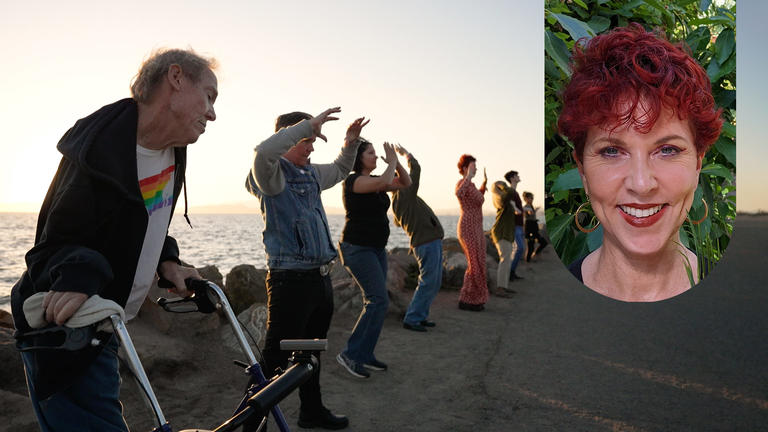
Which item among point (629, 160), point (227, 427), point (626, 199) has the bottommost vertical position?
point (227, 427)

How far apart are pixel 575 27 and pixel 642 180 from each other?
621mm

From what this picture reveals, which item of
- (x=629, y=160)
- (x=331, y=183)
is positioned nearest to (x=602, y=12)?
(x=629, y=160)

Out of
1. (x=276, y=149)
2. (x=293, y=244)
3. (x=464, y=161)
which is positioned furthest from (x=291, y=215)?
(x=464, y=161)

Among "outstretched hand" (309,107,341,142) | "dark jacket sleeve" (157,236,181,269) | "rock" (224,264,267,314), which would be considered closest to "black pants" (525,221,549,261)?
"rock" (224,264,267,314)

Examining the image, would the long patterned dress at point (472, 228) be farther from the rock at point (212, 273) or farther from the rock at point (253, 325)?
the rock at point (212, 273)

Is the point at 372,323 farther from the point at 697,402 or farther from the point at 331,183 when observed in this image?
the point at 697,402

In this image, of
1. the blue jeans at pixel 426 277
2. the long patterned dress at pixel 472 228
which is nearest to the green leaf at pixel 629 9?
the blue jeans at pixel 426 277

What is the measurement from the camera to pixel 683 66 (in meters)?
2.22

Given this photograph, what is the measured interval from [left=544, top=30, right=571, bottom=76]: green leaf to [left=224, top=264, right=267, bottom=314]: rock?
483cm

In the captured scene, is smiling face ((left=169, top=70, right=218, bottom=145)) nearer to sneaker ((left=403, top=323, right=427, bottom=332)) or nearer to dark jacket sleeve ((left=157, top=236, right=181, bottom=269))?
dark jacket sleeve ((left=157, top=236, right=181, bottom=269))

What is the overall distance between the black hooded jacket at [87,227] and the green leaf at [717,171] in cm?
196

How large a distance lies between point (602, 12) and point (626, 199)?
2.33 ft

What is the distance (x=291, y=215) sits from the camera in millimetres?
3182

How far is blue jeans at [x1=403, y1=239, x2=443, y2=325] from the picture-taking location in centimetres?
649
